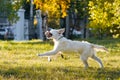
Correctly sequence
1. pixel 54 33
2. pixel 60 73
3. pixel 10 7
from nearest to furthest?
pixel 60 73
pixel 54 33
pixel 10 7

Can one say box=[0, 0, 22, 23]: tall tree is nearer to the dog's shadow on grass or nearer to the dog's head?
the dog's head

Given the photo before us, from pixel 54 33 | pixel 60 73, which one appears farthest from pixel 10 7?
pixel 60 73

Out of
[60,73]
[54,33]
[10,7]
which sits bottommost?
[10,7]

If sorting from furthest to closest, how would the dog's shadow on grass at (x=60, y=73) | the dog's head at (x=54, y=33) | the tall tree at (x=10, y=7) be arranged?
the tall tree at (x=10, y=7) < the dog's head at (x=54, y=33) < the dog's shadow on grass at (x=60, y=73)

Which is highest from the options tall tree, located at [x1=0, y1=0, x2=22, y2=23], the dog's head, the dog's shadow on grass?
the dog's head

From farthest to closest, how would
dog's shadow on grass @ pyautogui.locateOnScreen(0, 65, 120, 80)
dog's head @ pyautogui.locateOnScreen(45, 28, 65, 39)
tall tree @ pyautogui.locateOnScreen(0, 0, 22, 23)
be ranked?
tall tree @ pyautogui.locateOnScreen(0, 0, 22, 23) < dog's head @ pyautogui.locateOnScreen(45, 28, 65, 39) < dog's shadow on grass @ pyautogui.locateOnScreen(0, 65, 120, 80)

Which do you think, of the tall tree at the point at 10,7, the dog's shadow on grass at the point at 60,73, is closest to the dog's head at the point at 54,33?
the dog's shadow on grass at the point at 60,73

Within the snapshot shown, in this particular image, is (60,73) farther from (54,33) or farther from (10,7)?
(10,7)

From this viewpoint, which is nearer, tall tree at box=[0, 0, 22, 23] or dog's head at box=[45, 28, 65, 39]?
dog's head at box=[45, 28, 65, 39]

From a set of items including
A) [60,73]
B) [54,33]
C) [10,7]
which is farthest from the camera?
[10,7]

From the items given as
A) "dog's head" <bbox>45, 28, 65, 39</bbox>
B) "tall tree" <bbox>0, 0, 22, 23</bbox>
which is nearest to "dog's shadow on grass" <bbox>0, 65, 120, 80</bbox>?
"dog's head" <bbox>45, 28, 65, 39</bbox>

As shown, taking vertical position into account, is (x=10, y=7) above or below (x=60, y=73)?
below

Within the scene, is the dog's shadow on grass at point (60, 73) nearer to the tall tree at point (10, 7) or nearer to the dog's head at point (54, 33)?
the dog's head at point (54, 33)

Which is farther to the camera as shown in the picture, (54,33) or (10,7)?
(10,7)
